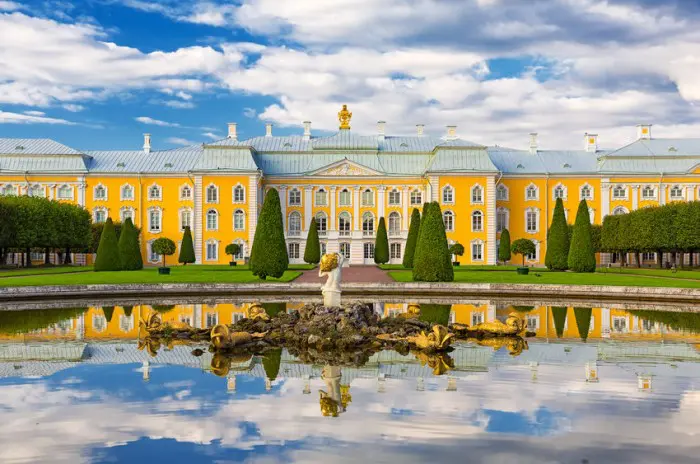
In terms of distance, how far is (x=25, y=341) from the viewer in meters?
13.9

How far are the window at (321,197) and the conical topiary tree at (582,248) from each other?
2348 cm

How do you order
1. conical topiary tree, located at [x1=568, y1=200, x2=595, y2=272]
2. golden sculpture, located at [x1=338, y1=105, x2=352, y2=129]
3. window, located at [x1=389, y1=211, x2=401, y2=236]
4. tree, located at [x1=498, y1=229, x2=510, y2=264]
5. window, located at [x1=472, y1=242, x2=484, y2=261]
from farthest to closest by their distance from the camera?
golden sculpture, located at [x1=338, y1=105, x2=352, y2=129] < window, located at [x1=389, y1=211, x2=401, y2=236] < window, located at [x1=472, y1=242, x2=484, y2=261] < tree, located at [x1=498, y1=229, x2=510, y2=264] < conical topiary tree, located at [x1=568, y1=200, x2=595, y2=272]

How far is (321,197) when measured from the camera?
179 ft

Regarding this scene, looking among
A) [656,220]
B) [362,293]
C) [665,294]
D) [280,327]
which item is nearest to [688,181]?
[656,220]

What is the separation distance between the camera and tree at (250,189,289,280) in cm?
2759

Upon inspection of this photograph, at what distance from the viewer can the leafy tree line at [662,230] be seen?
42.8 meters

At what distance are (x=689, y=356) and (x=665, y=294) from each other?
11345 millimetres

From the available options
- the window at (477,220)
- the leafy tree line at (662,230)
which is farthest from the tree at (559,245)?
the window at (477,220)

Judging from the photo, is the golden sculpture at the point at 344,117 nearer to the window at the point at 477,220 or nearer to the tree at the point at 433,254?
the window at the point at 477,220

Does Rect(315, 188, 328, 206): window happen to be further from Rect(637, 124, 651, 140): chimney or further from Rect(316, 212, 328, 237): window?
Rect(637, 124, 651, 140): chimney

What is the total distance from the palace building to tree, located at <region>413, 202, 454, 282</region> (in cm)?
2518

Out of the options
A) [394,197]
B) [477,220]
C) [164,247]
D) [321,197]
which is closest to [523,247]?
[477,220]

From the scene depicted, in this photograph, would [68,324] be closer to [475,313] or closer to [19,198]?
[475,313]

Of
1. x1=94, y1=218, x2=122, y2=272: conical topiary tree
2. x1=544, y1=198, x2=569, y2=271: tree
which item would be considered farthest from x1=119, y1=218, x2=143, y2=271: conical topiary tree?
x1=544, y1=198, x2=569, y2=271: tree
